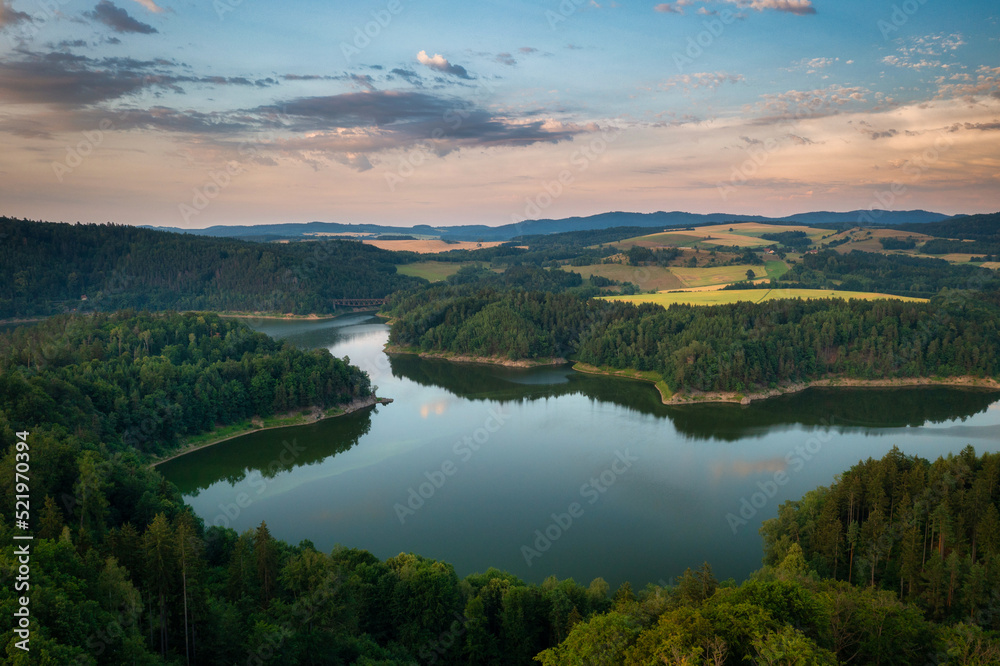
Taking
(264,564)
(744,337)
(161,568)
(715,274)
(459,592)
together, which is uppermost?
(715,274)

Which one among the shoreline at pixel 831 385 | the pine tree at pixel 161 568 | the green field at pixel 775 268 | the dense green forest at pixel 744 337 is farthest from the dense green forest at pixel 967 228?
the pine tree at pixel 161 568

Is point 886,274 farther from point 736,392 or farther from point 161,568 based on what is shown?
point 161,568

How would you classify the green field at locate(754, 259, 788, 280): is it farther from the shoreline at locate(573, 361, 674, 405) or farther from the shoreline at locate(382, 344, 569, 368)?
the shoreline at locate(382, 344, 569, 368)

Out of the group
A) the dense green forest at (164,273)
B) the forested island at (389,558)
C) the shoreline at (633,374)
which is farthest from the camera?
the dense green forest at (164,273)

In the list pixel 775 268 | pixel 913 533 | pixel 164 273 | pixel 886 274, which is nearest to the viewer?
pixel 913 533

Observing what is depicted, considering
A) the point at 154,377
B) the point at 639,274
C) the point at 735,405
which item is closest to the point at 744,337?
the point at 735,405

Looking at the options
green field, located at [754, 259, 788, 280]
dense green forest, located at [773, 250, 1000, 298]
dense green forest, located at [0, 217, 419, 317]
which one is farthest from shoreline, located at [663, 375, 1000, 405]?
dense green forest, located at [0, 217, 419, 317]

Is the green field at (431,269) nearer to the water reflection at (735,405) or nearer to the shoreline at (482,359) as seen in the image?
the shoreline at (482,359)
